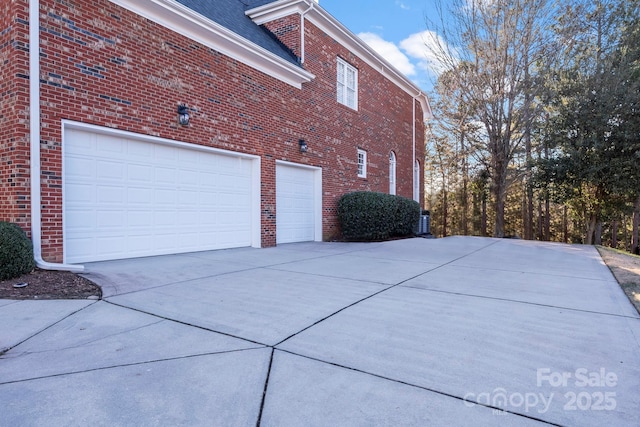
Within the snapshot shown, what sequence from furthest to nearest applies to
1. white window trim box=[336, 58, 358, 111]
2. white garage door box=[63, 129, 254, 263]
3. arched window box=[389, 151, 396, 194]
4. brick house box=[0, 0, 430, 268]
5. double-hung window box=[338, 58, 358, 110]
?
1. arched window box=[389, 151, 396, 194]
2. double-hung window box=[338, 58, 358, 110]
3. white window trim box=[336, 58, 358, 111]
4. white garage door box=[63, 129, 254, 263]
5. brick house box=[0, 0, 430, 268]

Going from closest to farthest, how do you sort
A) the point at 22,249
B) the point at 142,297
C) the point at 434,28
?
the point at 142,297 → the point at 22,249 → the point at 434,28

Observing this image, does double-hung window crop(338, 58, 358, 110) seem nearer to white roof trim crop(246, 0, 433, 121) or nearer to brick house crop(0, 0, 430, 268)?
brick house crop(0, 0, 430, 268)

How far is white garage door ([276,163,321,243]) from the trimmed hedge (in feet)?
2.96

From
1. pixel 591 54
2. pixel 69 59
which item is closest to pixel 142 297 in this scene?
pixel 69 59

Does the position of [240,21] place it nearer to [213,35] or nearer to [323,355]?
[213,35]

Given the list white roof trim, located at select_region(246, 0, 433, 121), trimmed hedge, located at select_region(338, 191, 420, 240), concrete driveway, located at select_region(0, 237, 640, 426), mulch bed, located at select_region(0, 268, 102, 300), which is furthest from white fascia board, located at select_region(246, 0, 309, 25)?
mulch bed, located at select_region(0, 268, 102, 300)

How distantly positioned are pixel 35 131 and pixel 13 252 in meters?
1.85

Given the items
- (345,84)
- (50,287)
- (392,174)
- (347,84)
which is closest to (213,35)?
(50,287)

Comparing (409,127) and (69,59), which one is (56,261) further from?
(409,127)

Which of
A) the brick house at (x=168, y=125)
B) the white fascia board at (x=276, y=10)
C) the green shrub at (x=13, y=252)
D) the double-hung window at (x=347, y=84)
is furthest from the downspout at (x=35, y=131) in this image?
the double-hung window at (x=347, y=84)

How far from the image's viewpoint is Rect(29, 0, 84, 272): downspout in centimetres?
534

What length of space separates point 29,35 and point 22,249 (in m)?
3.17

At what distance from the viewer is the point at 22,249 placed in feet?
15.9

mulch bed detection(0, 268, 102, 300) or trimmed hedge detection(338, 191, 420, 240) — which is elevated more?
trimmed hedge detection(338, 191, 420, 240)
